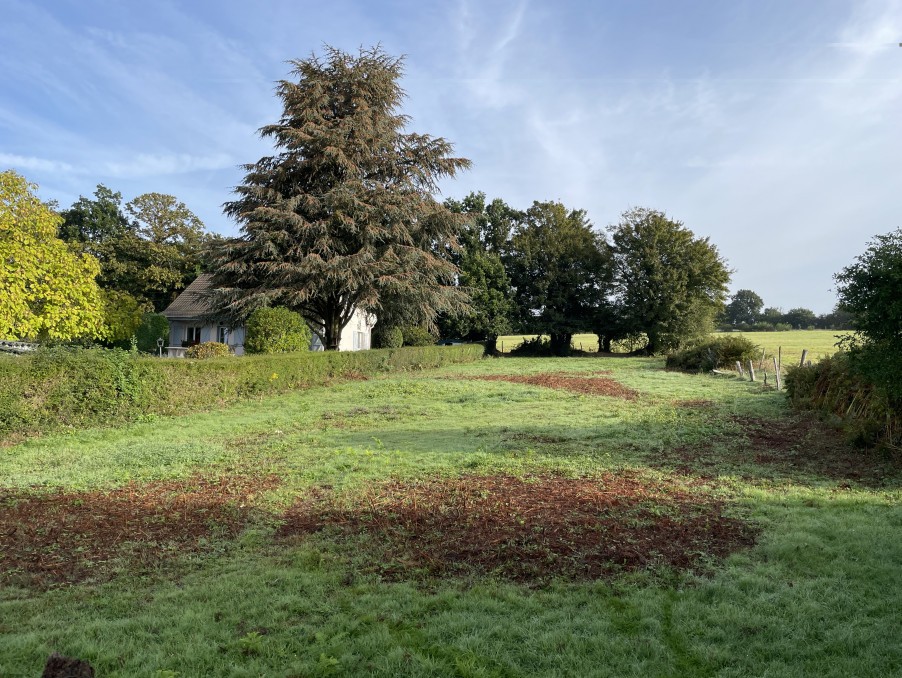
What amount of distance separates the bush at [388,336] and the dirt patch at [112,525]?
2271cm

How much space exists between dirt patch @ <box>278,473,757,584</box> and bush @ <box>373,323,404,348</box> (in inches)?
912

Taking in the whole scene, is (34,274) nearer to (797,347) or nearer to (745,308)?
(797,347)

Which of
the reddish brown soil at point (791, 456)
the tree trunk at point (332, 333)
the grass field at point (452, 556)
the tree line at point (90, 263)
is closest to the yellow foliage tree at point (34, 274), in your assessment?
the tree line at point (90, 263)

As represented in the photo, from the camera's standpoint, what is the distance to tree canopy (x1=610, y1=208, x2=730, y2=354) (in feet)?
136

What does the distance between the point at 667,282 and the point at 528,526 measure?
39658 mm

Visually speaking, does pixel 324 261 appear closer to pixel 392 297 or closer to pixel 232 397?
pixel 392 297

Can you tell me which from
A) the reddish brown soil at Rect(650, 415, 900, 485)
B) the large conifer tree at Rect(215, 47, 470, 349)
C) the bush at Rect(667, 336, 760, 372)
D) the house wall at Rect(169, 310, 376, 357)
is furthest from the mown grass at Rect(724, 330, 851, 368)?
the house wall at Rect(169, 310, 376, 357)

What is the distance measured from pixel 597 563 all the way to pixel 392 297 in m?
21.9

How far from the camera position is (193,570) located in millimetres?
4570

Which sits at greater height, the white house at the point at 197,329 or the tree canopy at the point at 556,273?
the tree canopy at the point at 556,273

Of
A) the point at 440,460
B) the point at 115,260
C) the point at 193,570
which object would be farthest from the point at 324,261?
the point at 115,260

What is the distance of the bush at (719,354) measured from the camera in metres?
26.3

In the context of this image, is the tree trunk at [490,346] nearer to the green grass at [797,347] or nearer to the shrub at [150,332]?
the green grass at [797,347]

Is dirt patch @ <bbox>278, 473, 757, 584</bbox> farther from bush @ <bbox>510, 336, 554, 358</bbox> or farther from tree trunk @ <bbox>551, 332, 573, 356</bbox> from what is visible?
tree trunk @ <bbox>551, 332, 573, 356</bbox>
